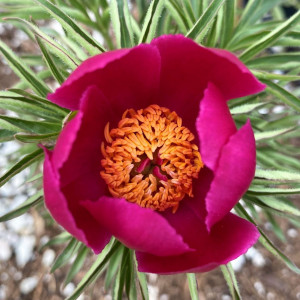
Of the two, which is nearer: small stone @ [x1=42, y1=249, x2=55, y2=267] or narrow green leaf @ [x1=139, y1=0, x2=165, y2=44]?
narrow green leaf @ [x1=139, y1=0, x2=165, y2=44]

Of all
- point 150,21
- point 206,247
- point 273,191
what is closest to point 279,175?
point 273,191

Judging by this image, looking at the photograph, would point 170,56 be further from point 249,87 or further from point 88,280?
point 88,280

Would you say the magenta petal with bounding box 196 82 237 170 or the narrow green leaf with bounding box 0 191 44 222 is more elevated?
the magenta petal with bounding box 196 82 237 170

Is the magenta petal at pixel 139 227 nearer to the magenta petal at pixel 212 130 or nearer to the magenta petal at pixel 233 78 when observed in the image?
the magenta petal at pixel 212 130

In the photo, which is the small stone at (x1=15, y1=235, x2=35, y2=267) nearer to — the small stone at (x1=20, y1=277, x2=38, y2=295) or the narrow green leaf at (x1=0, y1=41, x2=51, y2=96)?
the small stone at (x1=20, y1=277, x2=38, y2=295)

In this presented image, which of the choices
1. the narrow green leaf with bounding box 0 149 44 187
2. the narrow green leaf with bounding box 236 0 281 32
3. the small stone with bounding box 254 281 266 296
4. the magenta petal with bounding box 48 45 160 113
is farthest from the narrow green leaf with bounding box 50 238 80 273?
the small stone with bounding box 254 281 266 296

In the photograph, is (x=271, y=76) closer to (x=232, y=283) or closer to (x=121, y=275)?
(x=232, y=283)
